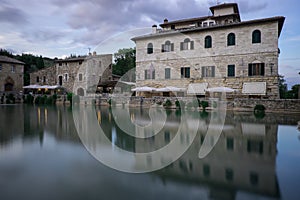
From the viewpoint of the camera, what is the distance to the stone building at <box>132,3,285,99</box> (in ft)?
58.0

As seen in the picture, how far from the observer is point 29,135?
7383 mm

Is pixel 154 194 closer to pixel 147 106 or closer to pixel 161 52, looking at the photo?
pixel 147 106

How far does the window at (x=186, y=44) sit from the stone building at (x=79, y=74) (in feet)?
46.4

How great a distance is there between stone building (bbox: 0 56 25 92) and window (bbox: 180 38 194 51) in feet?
81.5

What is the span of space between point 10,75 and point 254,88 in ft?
104

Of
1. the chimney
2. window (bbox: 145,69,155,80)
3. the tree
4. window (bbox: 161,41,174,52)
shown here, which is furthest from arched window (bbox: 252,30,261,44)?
the tree

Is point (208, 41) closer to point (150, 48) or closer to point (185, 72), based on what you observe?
point (185, 72)

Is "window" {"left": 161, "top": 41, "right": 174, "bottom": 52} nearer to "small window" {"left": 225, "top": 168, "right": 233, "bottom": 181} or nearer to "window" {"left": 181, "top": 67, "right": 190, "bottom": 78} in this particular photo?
"window" {"left": 181, "top": 67, "right": 190, "bottom": 78}

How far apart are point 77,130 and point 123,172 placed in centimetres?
499

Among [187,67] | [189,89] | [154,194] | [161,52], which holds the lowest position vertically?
[154,194]

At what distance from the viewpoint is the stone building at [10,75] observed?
98.5 feet

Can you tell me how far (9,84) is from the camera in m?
31.2

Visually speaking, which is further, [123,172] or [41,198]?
[123,172]

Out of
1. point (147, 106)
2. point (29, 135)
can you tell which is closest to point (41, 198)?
point (29, 135)
